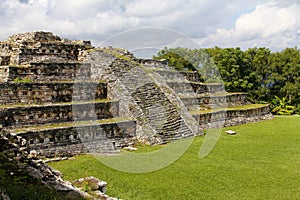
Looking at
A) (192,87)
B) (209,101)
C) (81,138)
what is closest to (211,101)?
(209,101)

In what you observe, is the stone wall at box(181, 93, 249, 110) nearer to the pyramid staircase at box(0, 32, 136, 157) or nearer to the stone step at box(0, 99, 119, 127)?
the pyramid staircase at box(0, 32, 136, 157)

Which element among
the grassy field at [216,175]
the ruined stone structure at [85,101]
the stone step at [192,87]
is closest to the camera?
the grassy field at [216,175]

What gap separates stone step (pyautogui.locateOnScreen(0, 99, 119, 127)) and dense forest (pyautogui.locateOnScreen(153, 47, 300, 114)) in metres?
19.0

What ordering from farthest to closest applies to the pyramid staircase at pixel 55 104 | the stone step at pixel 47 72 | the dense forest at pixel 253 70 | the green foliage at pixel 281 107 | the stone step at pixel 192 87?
the dense forest at pixel 253 70 < the green foliage at pixel 281 107 < the stone step at pixel 192 87 < the stone step at pixel 47 72 < the pyramid staircase at pixel 55 104

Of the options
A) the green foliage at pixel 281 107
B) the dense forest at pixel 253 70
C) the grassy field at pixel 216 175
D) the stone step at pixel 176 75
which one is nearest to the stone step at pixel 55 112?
the grassy field at pixel 216 175

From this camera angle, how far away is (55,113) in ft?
45.0

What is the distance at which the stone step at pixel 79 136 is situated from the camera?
12164 millimetres

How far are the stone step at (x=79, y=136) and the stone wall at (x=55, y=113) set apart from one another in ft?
1.36

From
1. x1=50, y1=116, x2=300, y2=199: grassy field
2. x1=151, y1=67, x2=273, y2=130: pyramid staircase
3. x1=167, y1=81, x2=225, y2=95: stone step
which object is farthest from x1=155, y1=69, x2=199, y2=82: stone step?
x1=50, y1=116, x2=300, y2=199: grassy field

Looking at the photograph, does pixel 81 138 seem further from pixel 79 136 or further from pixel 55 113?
pixel 55 113

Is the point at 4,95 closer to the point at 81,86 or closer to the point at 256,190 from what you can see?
the point at 81,86

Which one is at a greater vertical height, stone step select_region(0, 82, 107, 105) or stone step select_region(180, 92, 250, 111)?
stone step select_region(0, 82, 107, 105)

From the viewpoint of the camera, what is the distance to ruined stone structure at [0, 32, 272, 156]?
13000mm

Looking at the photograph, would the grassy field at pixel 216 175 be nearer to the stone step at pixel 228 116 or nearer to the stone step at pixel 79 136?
the stone step at pixel 79 136
